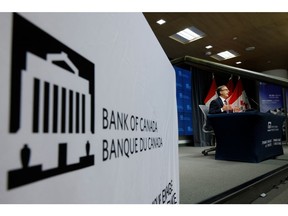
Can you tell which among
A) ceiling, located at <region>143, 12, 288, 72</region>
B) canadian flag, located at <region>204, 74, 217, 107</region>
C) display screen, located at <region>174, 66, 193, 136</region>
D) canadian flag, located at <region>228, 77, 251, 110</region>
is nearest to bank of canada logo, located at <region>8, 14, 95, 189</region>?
ceiling, located at <region>143, 12, 288, 72</region>

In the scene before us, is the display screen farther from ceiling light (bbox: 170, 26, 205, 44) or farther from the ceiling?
ceiling light (bbox: 170, 26, 205, 44)

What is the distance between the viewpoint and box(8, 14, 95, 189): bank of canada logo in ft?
1.20

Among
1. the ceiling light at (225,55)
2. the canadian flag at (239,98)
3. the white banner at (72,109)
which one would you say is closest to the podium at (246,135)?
the white banner at (72,109)

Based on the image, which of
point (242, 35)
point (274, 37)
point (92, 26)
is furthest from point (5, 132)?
point (274, 37)

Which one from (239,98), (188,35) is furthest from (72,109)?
(239,98)

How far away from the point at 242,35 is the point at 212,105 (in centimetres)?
227

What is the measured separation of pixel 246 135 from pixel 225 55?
3739 mm

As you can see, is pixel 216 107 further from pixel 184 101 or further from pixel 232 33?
pixel 184 101

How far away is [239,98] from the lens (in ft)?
24.3

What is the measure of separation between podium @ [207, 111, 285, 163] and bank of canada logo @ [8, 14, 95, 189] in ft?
8.33

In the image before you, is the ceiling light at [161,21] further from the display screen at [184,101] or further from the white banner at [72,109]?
the white banner at [72,109]

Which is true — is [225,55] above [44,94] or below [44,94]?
above

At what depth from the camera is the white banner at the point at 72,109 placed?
14.2 inches

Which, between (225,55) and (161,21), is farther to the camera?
(225,55)
